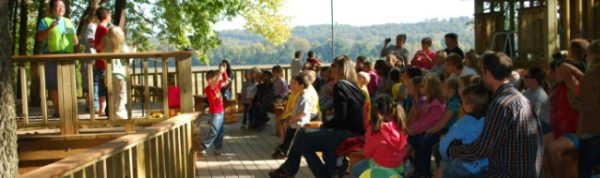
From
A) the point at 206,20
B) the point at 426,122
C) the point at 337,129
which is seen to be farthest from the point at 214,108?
the point at 206,20

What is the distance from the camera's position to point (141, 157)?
505 centimetres

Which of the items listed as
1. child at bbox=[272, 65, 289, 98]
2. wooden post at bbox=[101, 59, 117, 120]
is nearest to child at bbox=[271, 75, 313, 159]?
wooden post at bbox=[101, 59, 117, 120]

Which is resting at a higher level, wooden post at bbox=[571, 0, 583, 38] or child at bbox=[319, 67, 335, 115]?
wooden post at bbox=[571, 0, 583, 38]

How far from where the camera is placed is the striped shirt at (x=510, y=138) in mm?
4363

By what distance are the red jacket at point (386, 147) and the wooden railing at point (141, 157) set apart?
1.53 m

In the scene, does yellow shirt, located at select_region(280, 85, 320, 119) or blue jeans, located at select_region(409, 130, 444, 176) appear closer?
blue jeans, located at select_region(409, 130, 444, 176)

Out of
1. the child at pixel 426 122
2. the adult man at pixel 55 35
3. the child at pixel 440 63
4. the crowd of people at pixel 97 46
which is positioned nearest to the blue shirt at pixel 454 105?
the child at pixel 426 122

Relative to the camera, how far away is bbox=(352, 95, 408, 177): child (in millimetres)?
6082

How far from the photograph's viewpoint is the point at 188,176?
7.54 meters

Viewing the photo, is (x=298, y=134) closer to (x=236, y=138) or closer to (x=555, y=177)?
(x=555, y=177)

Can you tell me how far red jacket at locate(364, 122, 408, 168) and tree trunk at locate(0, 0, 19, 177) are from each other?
279 centimetres

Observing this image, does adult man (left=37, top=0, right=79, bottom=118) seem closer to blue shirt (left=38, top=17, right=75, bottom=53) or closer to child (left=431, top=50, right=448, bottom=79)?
blue shirt (left=38, top=17, right=75, bottom=53)

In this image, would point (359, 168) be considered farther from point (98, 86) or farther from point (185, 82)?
point (98, 86)

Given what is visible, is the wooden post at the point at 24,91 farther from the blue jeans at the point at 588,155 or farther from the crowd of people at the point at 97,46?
the blue jeans at the point at 588,155
